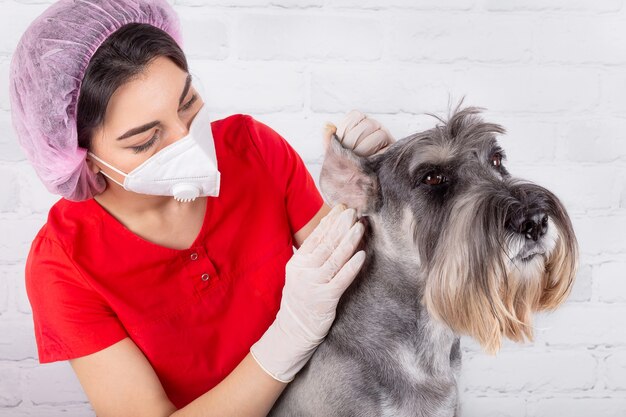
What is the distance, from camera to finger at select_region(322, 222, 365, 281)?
1.60m

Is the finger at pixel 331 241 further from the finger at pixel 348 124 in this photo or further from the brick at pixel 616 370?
the brick at pixel 616 370

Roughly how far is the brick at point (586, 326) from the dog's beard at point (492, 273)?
95 cm

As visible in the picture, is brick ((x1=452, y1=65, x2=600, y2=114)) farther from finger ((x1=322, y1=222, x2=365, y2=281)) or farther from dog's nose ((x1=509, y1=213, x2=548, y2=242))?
dog's nose ((x1=509, y1=213, x2=548, y2=242))

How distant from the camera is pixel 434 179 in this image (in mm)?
1556

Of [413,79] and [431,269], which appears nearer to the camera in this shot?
[431,269]

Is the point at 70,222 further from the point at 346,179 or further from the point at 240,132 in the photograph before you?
the point at 346,179

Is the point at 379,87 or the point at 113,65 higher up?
the point at 113,65

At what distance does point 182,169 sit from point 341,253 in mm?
414

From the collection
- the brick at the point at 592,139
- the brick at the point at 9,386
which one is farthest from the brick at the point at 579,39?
the brick at the point at 9,386

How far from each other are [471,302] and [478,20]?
106cm

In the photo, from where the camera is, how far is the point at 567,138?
88.7 inches

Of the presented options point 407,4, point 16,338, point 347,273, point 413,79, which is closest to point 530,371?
point 413,79

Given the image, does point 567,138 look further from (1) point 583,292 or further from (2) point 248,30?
(2) point 248,30

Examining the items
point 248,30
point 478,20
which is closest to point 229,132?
point 248,30
